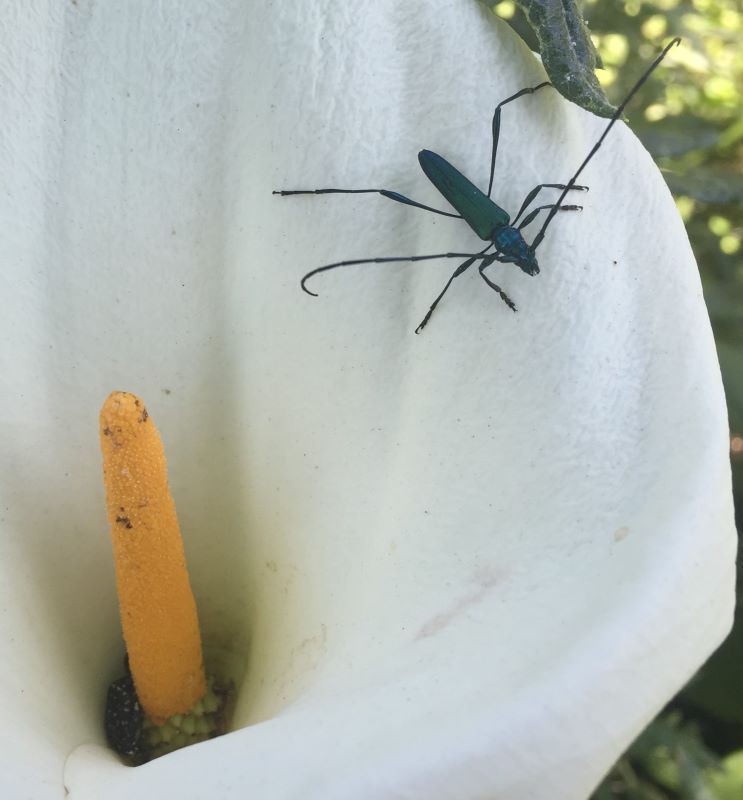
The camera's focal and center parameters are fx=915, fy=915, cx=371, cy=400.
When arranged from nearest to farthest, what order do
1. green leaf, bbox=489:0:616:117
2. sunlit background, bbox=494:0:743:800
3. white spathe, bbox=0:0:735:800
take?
1. white spathe, bbox=0:0:735:800
2. green leaf, bbox=489:0:616:117
3. sunlit background, bbox=494:0:743:800

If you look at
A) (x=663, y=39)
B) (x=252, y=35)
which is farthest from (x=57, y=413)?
(x=663, y=39)

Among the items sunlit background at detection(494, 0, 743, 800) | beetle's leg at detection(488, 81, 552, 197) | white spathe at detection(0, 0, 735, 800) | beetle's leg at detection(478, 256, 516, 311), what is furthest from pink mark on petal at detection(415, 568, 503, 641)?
sunlit background at detection(494, 0, 743, 800)

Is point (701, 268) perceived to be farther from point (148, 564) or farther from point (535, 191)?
point (148, 564)

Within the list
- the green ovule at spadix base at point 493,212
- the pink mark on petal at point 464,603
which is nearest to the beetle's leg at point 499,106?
the green ovule at spadix base at point 493,212

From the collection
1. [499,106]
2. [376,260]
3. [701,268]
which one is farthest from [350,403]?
[701,268]

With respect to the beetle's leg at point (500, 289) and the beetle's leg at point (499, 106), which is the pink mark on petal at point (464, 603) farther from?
the beetle's leg at point (499, 106)

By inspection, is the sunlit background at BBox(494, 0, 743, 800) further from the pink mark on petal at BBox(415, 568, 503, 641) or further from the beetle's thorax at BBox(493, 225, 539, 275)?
the pink mark on petal at BBox(415, 568, 503, 641)
